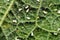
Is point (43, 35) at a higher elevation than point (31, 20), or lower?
lower

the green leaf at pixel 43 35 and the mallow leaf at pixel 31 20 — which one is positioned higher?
the mallow leaf at pixel 31 20

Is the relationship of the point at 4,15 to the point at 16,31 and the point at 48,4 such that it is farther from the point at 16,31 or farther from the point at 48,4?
the point at 48,4

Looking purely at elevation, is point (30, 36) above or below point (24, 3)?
below

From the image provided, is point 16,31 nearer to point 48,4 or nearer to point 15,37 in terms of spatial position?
point 15,37

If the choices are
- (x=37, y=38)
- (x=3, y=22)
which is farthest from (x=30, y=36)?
(x=3, y=22)

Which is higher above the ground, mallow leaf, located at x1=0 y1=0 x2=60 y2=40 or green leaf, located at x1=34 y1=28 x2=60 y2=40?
mallow leaf, located at x1=0 y1=0 x2=60 y2=40

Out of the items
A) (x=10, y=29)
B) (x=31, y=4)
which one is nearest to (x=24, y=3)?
(x=31, y=4)

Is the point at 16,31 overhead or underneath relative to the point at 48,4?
underneath

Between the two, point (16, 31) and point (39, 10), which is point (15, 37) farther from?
point (39, 10)
